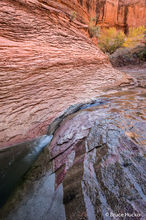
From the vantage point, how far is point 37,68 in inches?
121

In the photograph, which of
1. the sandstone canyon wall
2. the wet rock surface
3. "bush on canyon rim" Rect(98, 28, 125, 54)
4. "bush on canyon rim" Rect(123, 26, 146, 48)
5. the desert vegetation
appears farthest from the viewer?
"bush on canyon rim" Rect(98, 28, 125, 54)

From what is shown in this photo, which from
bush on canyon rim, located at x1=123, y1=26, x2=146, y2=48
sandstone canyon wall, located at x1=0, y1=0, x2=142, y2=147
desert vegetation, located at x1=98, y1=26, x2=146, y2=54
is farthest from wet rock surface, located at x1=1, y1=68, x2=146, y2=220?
desert vegetation, located at x1=98, y1=26, x2=146, y2=54

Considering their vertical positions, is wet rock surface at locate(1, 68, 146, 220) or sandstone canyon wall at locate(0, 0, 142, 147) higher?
sandstone canyon wall at locate(0, 0, 142, 147)

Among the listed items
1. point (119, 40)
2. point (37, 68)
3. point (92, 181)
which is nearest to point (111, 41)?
point (119, 40)

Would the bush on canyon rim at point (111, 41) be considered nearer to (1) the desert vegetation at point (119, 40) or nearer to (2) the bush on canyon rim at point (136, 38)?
(1) the desert vegetation at point (119, 40)

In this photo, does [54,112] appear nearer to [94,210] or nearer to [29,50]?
[29,50]

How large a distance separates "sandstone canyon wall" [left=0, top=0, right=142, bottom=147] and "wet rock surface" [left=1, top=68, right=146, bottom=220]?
1411 mm

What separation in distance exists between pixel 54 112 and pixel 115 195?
2.48 meters

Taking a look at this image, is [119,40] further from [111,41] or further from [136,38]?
[136,38]

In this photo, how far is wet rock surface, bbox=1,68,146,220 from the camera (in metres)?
0.85

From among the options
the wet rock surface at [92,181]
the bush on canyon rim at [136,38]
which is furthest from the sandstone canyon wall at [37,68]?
the bush on canyon rim at [136,38]

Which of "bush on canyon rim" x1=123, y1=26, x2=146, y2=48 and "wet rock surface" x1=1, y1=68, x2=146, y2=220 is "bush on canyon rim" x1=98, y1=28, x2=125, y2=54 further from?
"wet rock surface" x1=1, y1=68, x2=146, y2=220

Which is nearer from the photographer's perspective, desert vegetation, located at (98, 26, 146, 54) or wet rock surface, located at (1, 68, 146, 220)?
wet rock surface, located at (1, 68, 146, 220)

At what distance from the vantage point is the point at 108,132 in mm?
1543
